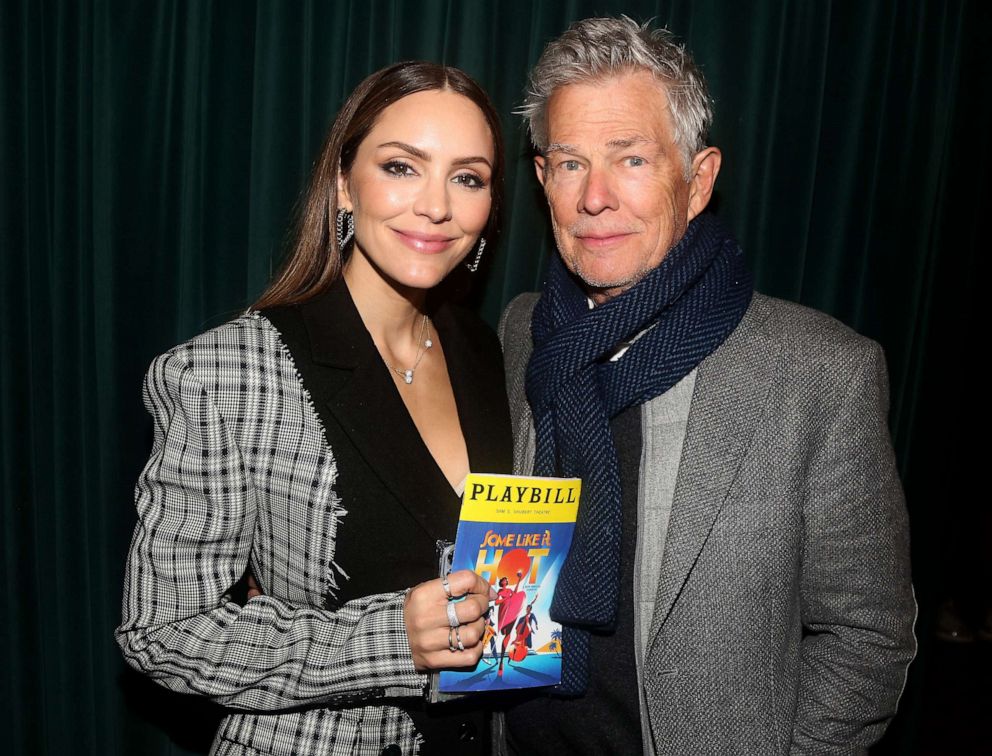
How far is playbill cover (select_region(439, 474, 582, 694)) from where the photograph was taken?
1601 millimetres

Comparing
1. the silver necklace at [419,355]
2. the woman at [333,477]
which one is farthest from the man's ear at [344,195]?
the silver necklace at [419,355]

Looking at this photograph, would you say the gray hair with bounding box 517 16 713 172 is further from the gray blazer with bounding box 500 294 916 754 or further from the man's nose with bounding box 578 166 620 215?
the gray blazer with bounding box 500 294 916 754

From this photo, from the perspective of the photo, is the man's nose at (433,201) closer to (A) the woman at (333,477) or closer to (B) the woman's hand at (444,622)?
(A) the woman at (333,477)

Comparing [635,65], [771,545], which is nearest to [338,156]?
[635,65]

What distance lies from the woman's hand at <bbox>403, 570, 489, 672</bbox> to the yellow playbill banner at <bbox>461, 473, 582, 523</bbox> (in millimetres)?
153

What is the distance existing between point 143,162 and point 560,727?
6.53 feet

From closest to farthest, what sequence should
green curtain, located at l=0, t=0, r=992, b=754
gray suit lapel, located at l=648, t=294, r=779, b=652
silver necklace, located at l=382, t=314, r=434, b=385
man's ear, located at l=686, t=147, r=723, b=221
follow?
gray suit lapel, located at l=648, t=294, r=779, b=652 < man's ear, located at l=686, t=147, r=723, b=221 < silver necklace, located at l=382, t=314, r=434, b=385 < green curtain, located at l=0, t=0, r=992, b=754

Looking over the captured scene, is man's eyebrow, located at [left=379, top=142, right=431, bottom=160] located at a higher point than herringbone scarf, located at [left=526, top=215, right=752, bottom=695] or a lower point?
higher

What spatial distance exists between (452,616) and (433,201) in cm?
99

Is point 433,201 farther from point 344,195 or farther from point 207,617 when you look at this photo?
Result: point 207,617

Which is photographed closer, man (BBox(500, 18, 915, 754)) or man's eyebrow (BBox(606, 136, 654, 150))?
man (BBox(500, 18, 915, 754))

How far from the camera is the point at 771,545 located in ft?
5.96

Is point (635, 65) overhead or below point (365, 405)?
overhead

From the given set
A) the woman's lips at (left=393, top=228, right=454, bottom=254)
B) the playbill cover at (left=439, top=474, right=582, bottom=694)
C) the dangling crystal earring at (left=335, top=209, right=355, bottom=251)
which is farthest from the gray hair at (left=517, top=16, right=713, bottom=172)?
the playbill cover at (left=439, top=474, right=582, bottom=694)
